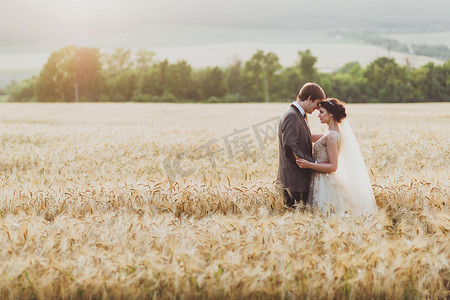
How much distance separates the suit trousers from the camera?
5629 mm

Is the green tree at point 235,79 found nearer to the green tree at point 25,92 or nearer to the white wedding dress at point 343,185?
the green tree at point 25,92

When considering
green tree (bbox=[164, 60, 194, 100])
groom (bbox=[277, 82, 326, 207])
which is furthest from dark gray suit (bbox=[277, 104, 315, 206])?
green tree (bbox=[164, 60, 194, 100])

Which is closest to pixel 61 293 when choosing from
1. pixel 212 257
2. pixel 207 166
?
pixel 212 257

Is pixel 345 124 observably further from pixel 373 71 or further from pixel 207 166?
pixel 373 71

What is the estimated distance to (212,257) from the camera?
350 centimetres

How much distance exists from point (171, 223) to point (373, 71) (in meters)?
67.3

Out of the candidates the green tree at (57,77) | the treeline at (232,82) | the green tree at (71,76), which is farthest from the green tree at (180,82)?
the green tree at (57,77)

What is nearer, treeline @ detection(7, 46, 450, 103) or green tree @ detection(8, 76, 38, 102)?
treeline @ detection(7, 46, 450, 103)

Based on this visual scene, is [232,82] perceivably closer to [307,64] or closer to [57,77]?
[307,64]

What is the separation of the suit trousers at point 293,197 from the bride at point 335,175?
0.11 meters

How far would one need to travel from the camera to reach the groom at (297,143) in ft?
17.4

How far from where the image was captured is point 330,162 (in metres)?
5.41

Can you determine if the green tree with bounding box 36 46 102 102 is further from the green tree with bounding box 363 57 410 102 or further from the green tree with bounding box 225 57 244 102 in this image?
the green tree with bounding box 363 57 410 102

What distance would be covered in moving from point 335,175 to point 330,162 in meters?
0.24
